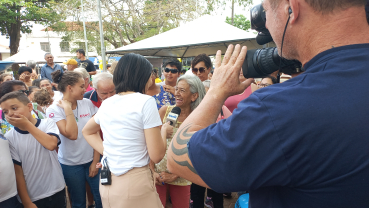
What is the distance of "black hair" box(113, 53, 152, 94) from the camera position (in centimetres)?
192

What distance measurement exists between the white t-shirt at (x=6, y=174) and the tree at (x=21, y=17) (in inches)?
704

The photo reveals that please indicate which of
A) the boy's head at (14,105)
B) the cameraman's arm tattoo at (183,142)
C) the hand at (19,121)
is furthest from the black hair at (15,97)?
the cameraman's arm tattoo at (183,142)

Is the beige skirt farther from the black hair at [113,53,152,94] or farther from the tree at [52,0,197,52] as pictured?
the tree at [52,0,197,52]

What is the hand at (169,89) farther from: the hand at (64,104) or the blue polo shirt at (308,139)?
the blue polo shirt at (308,139)

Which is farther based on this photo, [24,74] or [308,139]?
[24,74]

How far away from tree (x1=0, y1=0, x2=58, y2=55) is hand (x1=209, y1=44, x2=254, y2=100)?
19.5 metres

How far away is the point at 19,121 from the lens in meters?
2.17

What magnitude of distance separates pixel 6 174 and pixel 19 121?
0.47m

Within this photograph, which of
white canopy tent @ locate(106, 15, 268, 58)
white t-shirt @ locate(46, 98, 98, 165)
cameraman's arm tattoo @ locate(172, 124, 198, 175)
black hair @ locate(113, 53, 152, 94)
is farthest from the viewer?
white canopy tent @ locate(106, 15, 268, 58)

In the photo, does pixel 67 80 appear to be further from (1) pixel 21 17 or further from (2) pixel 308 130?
(1) pixel 21 17

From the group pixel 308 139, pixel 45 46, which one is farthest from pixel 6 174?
pixel 45 46

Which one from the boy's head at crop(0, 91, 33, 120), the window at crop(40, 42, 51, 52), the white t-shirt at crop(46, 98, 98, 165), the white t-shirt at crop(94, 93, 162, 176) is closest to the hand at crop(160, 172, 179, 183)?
the white t-shirt at crop(94, 93, 162, 176)

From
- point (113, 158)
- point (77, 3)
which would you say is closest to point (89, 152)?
point (113, 158)

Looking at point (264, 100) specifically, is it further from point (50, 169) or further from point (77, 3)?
point (77, 3)
